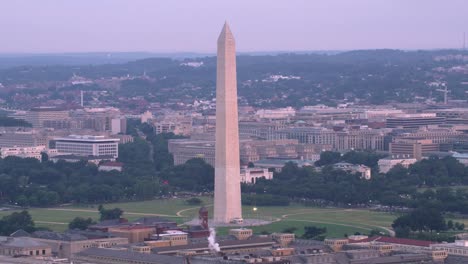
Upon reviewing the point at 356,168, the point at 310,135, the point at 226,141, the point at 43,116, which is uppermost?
the point at 43,116

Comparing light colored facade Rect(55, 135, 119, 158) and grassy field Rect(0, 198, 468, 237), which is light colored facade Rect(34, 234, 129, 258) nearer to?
grassy field Rect(0, 198, 468, 237)

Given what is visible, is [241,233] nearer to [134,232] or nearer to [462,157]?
[134,232]

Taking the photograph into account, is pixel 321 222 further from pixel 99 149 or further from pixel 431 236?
pixel 99 149

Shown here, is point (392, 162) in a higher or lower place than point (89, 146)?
lower

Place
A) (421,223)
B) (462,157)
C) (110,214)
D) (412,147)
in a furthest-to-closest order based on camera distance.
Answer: (412,147)
(462,157)
(110,214)
(421,223)

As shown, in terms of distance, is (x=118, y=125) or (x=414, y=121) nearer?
(x=414, y=121)

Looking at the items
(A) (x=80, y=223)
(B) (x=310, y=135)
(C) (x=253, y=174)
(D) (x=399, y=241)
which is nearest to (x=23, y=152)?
(B) (x=310, y=135)

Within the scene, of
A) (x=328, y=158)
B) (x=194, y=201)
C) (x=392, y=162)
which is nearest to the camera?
(x=194, y=201)
